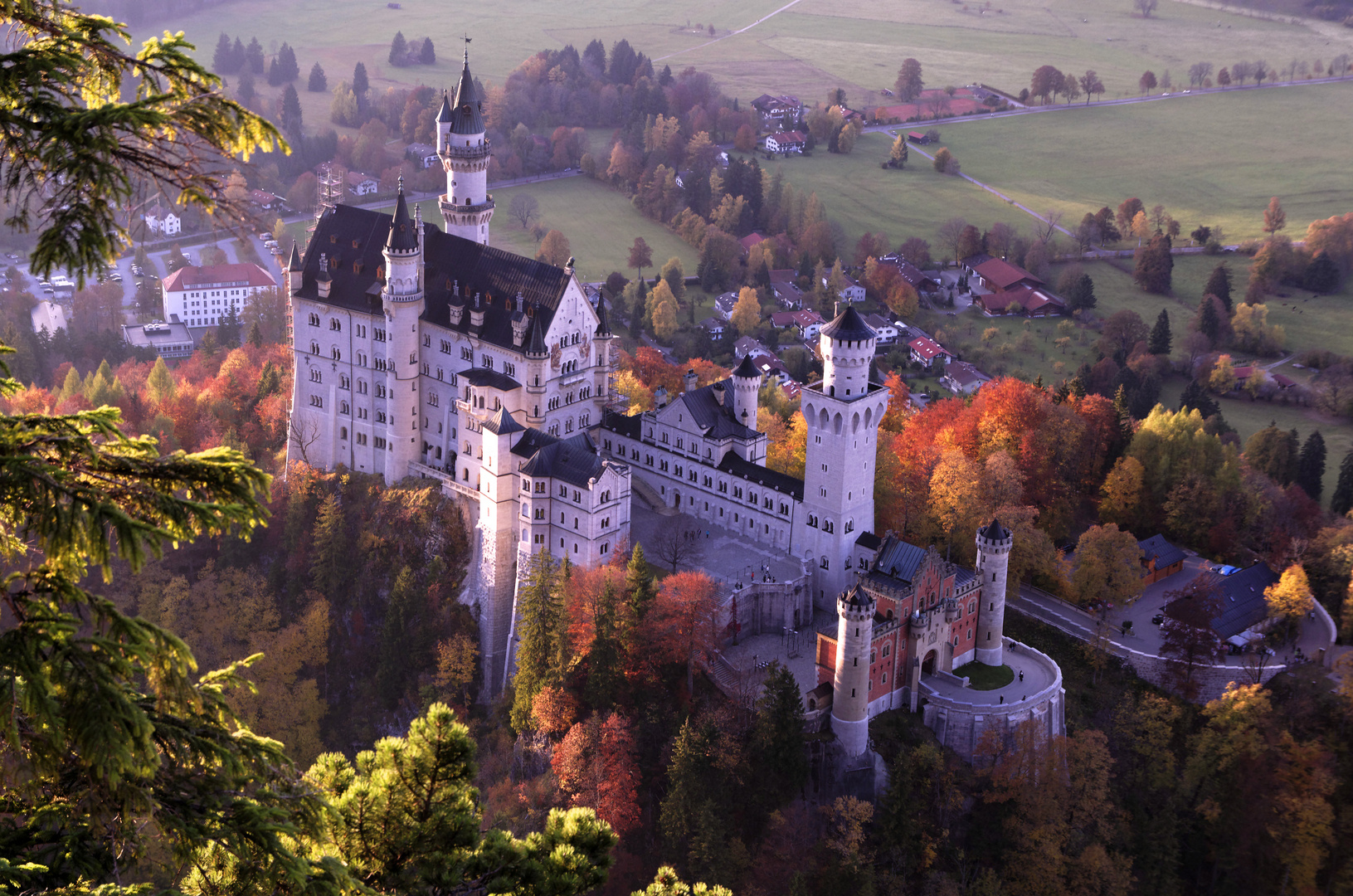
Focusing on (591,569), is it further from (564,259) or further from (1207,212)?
(1207,212)

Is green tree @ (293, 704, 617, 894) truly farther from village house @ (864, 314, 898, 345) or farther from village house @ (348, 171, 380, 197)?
village house @ (348, 171, 380, 197)

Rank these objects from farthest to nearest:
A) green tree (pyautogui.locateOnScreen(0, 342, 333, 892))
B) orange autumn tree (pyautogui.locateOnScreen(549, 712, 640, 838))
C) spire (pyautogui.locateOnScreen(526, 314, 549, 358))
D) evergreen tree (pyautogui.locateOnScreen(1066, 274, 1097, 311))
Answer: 1. evergreen tree (pyautogui.locateOnScreen(1066, 274, 1097, 311))
2. spire (pyautogui.locateOnScreen(526, 314, 549, 358))
3. orange autumn tree (pyautogui.locateOnScreen(549, 712, 640, 838))
4. green tree (pyautogui.locateOnScreen(0, 342, 333, 892))

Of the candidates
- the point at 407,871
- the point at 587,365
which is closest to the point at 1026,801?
the point at 587,365

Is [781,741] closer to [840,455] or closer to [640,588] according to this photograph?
[640,588]

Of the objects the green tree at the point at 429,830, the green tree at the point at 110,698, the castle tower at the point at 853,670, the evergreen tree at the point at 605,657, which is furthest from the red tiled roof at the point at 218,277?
the green tree at the point at 110,698

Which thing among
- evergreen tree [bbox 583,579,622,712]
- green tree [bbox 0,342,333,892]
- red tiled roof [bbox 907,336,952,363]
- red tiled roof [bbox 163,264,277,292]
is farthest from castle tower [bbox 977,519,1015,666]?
red tiled roof [bbox 163,264,277,292]
